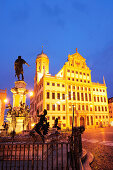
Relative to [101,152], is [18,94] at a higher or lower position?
higher

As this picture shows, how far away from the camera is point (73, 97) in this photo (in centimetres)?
4300

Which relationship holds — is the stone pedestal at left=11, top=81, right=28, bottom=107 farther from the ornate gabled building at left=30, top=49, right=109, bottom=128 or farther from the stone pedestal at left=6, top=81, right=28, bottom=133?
the ornate gabled building at left=30, top=49, right=109, bottom=128

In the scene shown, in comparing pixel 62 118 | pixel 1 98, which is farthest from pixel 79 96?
pixel 1 98

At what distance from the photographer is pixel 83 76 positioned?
47.4 metres

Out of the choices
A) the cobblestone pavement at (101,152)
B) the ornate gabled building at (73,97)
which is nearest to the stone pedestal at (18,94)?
the cobblestone pavement at (101,152)

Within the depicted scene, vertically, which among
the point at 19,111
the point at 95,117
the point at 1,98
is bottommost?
the point at 95,117

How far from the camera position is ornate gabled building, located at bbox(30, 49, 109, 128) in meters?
39.8

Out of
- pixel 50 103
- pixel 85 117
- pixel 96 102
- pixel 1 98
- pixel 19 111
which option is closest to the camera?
pixel 19 111

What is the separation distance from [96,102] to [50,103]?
62.2ft

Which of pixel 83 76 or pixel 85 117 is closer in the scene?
pixel 85 117

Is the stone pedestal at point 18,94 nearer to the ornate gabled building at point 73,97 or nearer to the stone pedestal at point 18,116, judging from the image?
the stone pedestal at point 18,116

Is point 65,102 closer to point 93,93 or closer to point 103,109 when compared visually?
point 93,93

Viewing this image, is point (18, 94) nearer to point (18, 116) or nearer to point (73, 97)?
point (18, 116)

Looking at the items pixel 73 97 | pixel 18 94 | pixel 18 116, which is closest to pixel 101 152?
pixel 18 116
